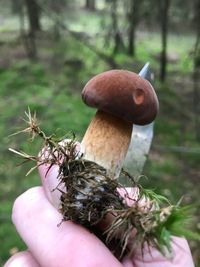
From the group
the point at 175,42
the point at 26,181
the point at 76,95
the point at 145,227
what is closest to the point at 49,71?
the point at 76,95

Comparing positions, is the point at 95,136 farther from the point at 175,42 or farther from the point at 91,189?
the point at 175,42

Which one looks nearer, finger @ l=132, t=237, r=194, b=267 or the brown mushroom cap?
the brown mushroom cap

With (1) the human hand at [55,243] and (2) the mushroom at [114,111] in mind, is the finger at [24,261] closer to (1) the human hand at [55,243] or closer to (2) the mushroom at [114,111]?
(1) the human hand at [55,243]

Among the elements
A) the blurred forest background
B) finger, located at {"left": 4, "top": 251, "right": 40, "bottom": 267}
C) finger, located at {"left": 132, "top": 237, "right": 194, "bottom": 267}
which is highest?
finger, located at {"left": 132, "top": 237, "right": 194, "bottom": 267}

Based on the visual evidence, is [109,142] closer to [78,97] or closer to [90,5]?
[78,97]

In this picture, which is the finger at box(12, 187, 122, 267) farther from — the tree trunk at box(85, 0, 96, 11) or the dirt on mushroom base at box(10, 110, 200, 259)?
the tree trunk at box(85, 0, 96, 11)

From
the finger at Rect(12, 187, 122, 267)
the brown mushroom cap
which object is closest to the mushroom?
the brown mushroom cap
